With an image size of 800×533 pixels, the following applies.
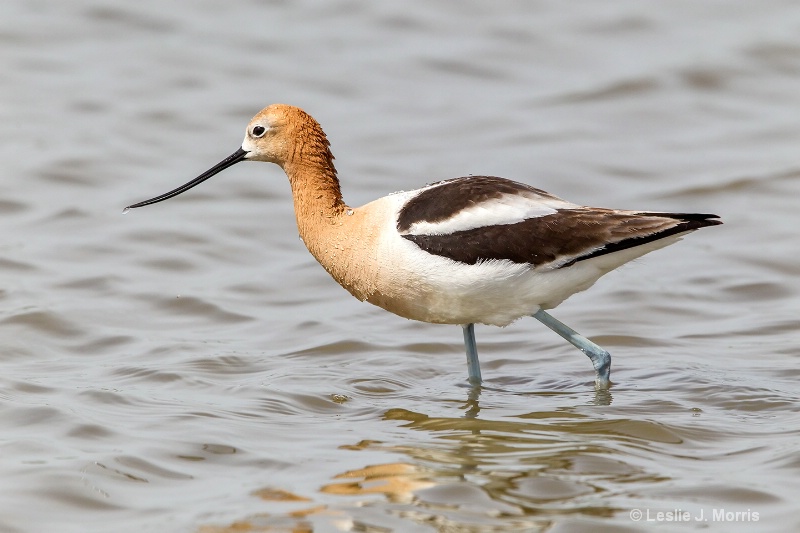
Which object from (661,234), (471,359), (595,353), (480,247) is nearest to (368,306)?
(471,359)

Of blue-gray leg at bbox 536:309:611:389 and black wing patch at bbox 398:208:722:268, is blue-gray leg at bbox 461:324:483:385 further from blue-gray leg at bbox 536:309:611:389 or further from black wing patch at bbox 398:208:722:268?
black wing patch at bbox 398:208:722:268

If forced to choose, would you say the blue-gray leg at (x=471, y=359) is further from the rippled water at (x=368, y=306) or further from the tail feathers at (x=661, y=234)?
the tail feathers at (x=661, y=234)

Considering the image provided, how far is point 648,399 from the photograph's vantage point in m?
7.23

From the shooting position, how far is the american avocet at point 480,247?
704cm

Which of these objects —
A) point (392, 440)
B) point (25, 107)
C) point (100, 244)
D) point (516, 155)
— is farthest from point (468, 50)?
point (392, 440)

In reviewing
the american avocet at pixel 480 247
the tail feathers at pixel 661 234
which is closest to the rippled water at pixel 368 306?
the american avocet at pixel 480 247

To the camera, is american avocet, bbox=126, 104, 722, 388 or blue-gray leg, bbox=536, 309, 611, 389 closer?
american avocet, bbox=126, 104, 722, 388

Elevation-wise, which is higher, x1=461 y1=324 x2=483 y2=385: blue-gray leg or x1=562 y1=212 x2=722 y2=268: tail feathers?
x1=562 y1=212 x2=722 y2=268: tail feathers

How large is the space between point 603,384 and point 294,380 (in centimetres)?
184

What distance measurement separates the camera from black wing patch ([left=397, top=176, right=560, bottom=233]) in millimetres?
7090

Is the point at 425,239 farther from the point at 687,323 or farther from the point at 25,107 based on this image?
the point at 25,107

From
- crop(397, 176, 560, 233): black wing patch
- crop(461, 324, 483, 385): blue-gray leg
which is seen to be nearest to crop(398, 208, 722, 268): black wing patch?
crop(397, 176, 560, 233): black wing patch

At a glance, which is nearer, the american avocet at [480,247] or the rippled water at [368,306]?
the rippled water at [368,306]

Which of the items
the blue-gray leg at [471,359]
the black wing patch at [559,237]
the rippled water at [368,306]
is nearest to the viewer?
the rippled water at [368,306]
